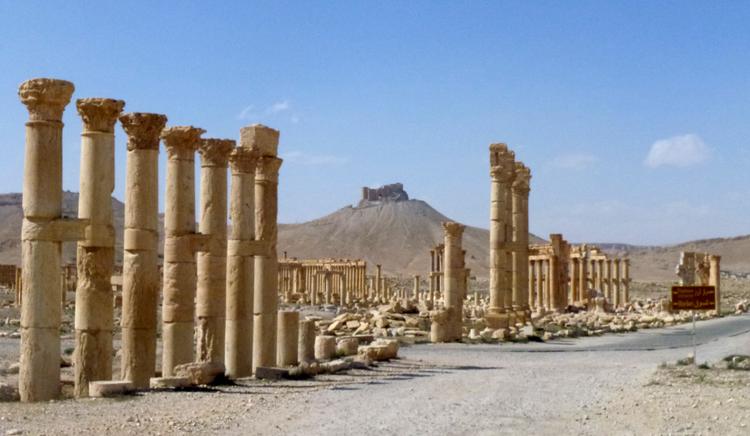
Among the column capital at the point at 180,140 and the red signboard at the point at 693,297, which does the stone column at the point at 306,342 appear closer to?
the column capital at the point at 180,140

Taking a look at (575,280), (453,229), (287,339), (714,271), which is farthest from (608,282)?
(287,339)

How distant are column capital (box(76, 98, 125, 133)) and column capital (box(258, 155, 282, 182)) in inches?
188

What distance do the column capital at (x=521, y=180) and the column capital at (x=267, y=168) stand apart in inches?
676

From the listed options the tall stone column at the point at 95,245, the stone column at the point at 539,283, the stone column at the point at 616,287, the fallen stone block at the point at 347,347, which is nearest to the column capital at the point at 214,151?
the tall stone column at the point at 95,245

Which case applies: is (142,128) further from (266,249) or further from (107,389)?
(107,389)

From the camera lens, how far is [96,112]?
1709cm

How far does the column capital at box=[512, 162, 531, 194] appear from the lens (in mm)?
37562

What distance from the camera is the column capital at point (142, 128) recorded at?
59.5ft

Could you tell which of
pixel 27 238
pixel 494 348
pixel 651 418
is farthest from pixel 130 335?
pixel 494 348

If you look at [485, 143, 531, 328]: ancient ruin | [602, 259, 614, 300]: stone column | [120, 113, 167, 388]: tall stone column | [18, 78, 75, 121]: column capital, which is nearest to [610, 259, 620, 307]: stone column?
[602, 259, 614, 300]: stone column

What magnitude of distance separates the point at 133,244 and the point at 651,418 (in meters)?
9.90

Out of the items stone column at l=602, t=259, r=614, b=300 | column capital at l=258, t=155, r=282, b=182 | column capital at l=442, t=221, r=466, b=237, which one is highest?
column capital at l=258, t=155, r=282, b=182

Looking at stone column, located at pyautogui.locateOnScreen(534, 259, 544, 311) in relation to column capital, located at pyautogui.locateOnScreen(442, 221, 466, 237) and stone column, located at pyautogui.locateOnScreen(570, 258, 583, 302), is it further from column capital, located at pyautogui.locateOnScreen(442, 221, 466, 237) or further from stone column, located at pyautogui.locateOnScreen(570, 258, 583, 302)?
column capital, located at pyautogui.locateOnScreen(442, 221, 466, 237)

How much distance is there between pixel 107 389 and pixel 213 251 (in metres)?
4.70
